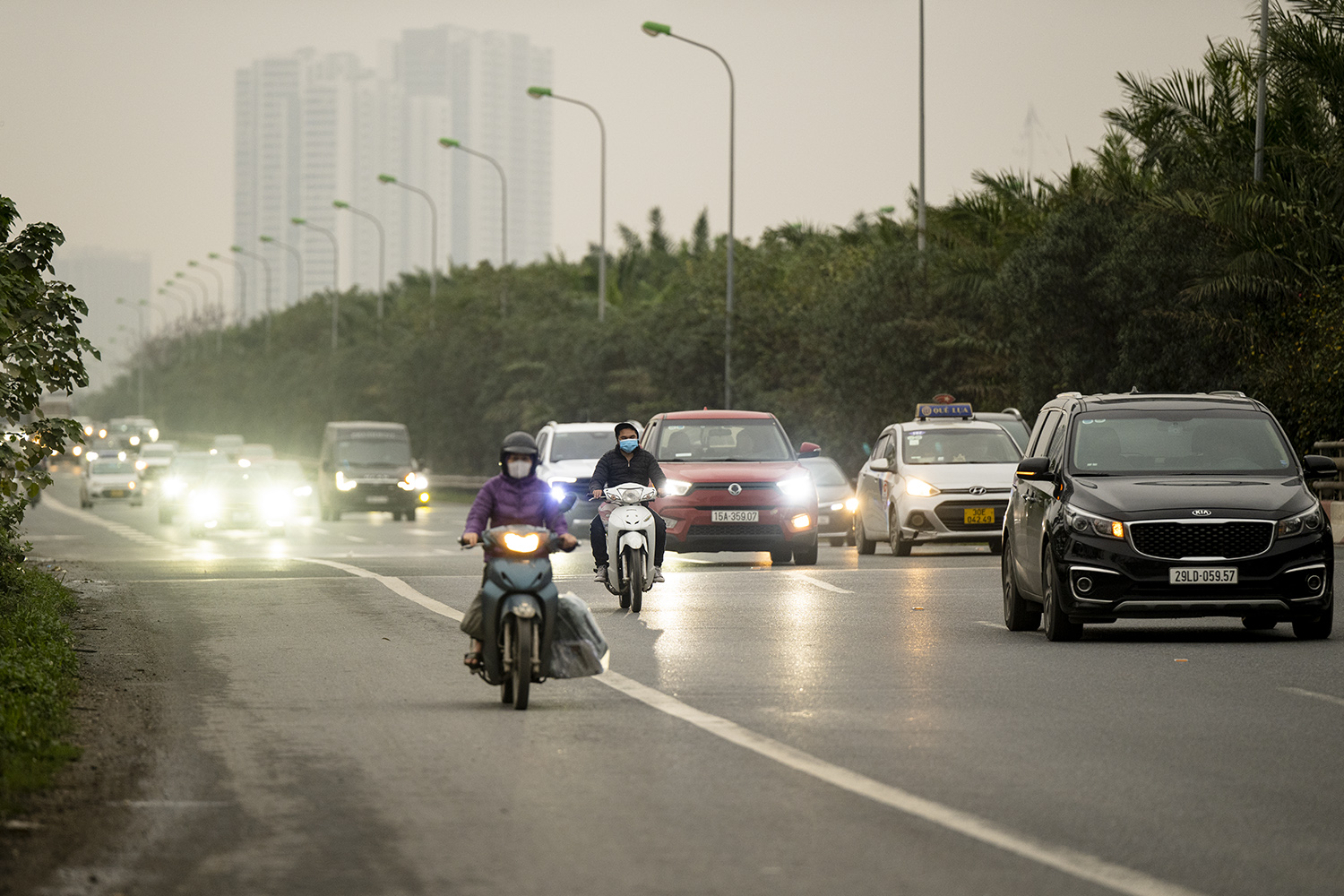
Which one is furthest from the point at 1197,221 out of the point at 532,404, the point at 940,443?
the point at 532,404

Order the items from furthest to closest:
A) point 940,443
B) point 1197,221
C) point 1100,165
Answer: point 1100,165
point 1197,221
point 940,443

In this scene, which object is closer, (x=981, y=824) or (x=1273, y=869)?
(x=1273, y=869)

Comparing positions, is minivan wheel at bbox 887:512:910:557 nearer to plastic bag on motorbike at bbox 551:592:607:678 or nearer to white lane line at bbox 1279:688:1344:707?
white lane line at bbox 1279:688:1344:707

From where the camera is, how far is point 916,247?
4488cm

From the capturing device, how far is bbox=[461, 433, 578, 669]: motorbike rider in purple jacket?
11.4 metres

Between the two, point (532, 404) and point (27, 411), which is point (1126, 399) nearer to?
point (27, 411)

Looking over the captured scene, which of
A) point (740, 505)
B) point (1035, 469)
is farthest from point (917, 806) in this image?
point (740, 505)

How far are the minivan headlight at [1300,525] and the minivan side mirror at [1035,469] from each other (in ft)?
5.67

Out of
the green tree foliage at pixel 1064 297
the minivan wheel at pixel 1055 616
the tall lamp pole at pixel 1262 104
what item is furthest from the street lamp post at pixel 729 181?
the minivan wheel at pixel 1055 616

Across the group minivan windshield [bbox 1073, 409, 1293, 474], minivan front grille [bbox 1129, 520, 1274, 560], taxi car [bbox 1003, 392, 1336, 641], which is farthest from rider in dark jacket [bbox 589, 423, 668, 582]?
minivan front grille [bbox 1129, 520, 1274, 560]

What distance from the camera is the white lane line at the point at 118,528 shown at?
3625 cm

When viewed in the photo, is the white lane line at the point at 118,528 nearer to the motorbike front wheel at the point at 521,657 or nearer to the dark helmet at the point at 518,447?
the dark helmet at the point at 518,447

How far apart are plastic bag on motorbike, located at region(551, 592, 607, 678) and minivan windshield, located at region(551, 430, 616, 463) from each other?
70.9 feet

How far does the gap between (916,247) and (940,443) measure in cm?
1832
